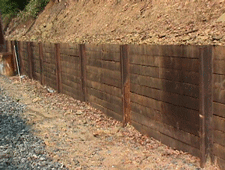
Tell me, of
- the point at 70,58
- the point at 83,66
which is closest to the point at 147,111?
the point at 83,66

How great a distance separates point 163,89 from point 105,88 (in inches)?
100

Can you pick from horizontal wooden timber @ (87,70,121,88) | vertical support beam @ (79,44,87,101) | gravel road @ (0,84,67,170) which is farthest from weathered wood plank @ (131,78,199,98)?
vertical support beam @ (79,44,87,101)

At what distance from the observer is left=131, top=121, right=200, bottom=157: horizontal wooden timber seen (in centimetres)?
518

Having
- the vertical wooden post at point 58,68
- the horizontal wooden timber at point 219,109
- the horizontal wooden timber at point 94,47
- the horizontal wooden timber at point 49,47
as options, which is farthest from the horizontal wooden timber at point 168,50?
the horizontal wooden timber at point 49,47

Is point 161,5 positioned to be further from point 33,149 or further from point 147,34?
point 33,149

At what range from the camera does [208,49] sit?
181 inches

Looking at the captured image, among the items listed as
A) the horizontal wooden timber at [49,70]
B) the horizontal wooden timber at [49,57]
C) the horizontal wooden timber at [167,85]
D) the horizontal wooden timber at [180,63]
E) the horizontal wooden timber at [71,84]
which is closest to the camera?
the horizontal wooden timber at [180,63]

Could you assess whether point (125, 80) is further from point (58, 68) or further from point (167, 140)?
point (58, 68)

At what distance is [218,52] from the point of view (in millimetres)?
4457

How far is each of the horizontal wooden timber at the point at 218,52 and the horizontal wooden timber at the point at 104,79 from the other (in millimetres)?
3045

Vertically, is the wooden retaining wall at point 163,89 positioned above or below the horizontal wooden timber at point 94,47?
below

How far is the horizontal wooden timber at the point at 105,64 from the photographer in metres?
7.36

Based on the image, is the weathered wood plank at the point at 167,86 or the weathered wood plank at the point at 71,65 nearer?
the weathered wood plank at the point at 167,86

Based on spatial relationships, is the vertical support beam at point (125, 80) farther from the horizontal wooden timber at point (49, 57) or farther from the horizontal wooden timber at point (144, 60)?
the horizontal wooden timber at point (49, 57)
